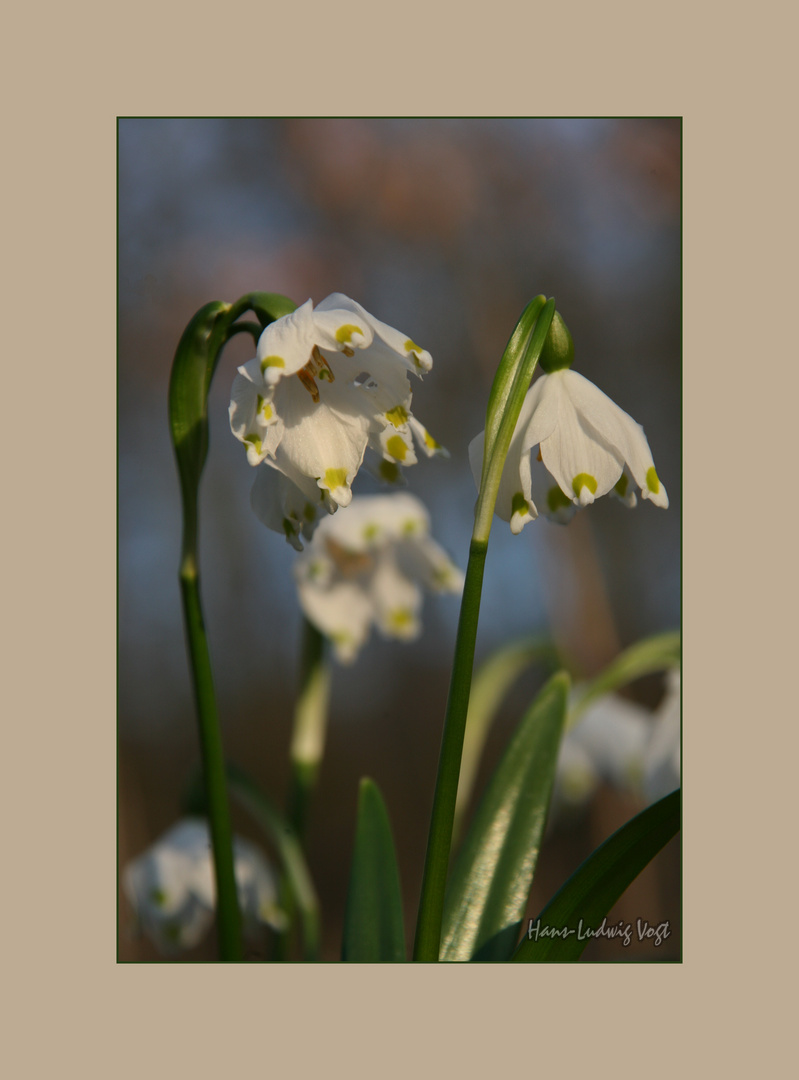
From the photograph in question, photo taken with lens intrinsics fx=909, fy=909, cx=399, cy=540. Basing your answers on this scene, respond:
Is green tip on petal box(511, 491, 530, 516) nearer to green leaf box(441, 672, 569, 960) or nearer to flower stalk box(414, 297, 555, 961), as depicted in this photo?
flower stalk box(414, 297, 555, 961)

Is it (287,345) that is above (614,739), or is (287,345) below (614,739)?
above

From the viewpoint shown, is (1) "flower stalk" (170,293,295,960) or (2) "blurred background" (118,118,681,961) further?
(2) "blurred background" (118,118,681,961)

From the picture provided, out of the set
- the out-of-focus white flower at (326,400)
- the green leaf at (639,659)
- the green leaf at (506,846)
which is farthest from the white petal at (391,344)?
the green leaf at (639,659)

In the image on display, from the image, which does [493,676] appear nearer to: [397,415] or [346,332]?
[397,415]

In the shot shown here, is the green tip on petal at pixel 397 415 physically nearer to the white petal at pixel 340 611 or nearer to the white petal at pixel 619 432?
the white petal at pixel 619 432

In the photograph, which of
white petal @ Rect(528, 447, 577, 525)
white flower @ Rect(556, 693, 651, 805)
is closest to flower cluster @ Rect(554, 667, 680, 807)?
white flower @ Rect(556, 693, 651, 805)

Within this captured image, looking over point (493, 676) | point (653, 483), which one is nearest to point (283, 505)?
point (653, 483)

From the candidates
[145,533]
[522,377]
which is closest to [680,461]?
[522,377]
